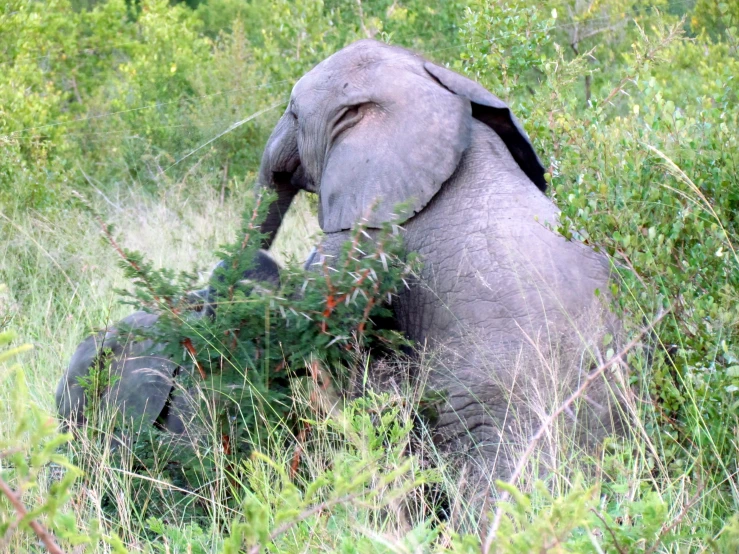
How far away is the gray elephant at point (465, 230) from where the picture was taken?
332cm

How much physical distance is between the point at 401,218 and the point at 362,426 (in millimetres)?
941

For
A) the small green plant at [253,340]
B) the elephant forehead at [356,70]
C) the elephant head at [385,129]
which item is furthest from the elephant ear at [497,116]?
the small green plant at [253,340]

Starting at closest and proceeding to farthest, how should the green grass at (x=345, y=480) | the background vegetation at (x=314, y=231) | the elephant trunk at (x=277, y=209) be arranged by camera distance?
the green grass at (x=345, y=480), the background vegetation at (x=314, y=231), the elephant trunk at (x=277, y=209)

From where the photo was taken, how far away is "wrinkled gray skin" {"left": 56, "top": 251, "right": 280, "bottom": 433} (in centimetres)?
383

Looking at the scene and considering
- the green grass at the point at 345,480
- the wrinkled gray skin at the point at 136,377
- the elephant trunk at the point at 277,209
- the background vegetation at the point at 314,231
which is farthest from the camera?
the elephant trunk at the point at 277,209

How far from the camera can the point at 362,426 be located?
2.85 m

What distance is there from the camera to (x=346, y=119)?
4141 millimetres

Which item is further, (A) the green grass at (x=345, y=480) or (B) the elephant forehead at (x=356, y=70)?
(B) the elephant forehead at (x=356, y=70)

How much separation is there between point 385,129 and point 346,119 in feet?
0.78

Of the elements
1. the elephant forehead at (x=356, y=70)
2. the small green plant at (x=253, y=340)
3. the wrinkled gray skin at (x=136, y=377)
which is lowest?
the wrinkled gray skin at (x=136, y=377)

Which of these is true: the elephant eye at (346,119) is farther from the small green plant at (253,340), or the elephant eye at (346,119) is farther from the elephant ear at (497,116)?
A: the small green plant at (253,340)

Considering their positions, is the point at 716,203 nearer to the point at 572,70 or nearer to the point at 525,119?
the point at 525,119

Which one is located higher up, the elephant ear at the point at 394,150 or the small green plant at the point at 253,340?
the elephant ear at the point at 394,150

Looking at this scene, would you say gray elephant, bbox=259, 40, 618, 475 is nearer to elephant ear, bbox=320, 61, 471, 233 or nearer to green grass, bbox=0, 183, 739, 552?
elephant ear, bbox=320, 61, 471, 233
